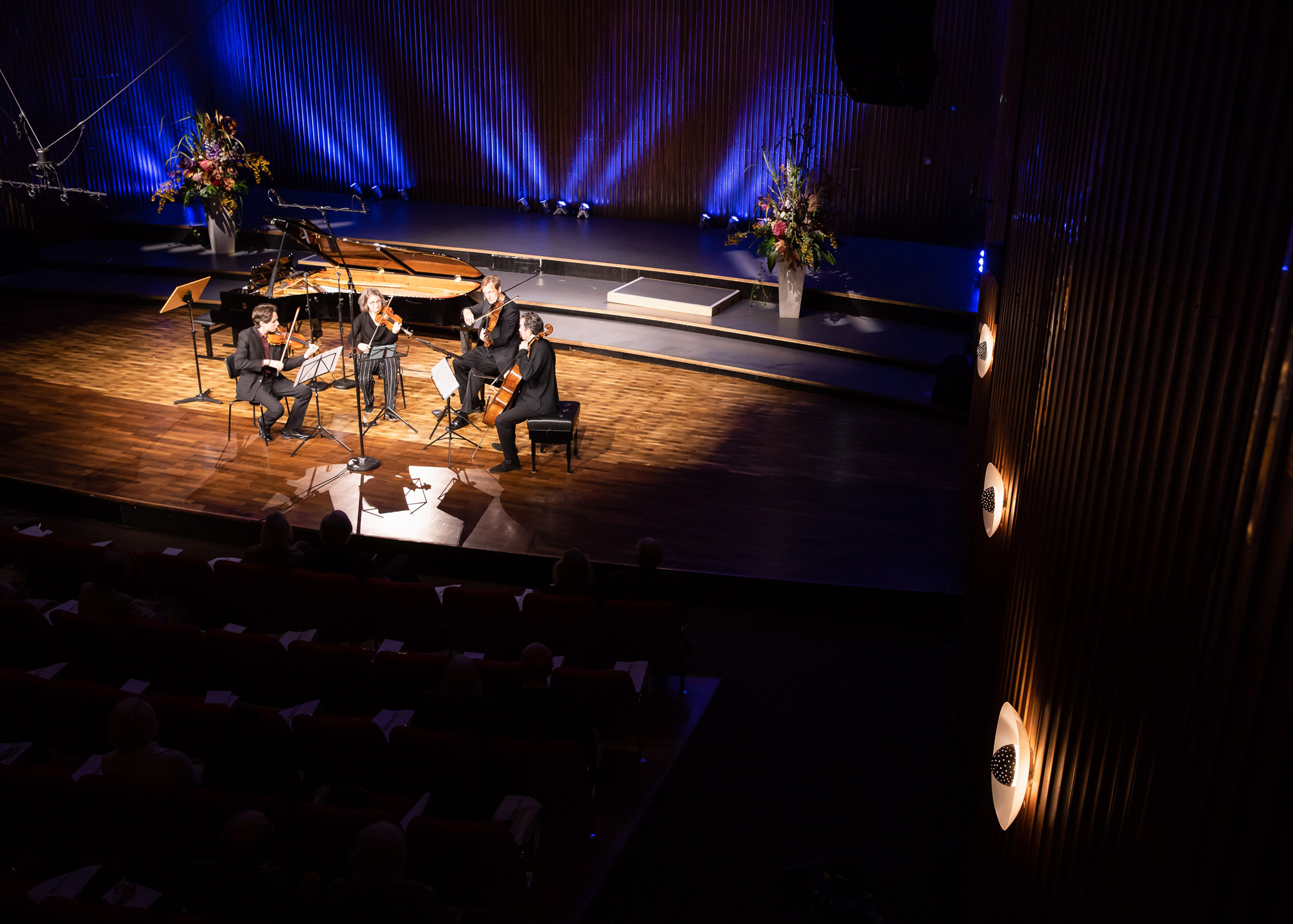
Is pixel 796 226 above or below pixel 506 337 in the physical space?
above

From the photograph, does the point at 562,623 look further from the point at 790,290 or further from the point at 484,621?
the point at 790,290

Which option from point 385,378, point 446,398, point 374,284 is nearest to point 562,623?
point 446,398

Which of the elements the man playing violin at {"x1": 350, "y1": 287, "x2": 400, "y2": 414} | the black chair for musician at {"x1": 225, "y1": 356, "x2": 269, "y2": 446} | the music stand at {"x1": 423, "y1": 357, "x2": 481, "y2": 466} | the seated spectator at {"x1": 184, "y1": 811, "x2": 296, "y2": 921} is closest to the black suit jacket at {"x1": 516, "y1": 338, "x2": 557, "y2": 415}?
the music stand at {"x1": 423, "y1": 357, "x2": 481, "y2": 466}

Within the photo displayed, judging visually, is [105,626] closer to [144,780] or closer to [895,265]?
[144,780]

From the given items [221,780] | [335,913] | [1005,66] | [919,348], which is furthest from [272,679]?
[919,348]

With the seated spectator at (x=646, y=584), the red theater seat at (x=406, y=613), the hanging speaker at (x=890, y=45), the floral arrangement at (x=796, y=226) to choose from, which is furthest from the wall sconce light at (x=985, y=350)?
the floral arrangement at (x=796, y=226)

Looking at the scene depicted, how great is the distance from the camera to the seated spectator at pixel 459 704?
365 cm

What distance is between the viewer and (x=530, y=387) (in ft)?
21.6

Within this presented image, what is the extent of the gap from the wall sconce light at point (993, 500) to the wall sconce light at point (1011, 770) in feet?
4.01

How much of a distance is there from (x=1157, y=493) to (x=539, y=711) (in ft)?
7.50

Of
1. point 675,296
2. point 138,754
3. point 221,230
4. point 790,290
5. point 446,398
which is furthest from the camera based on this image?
point 221,230

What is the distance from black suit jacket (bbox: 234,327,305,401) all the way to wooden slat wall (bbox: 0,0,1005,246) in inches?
240

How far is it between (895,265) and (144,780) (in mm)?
8930

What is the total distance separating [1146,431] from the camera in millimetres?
2254
